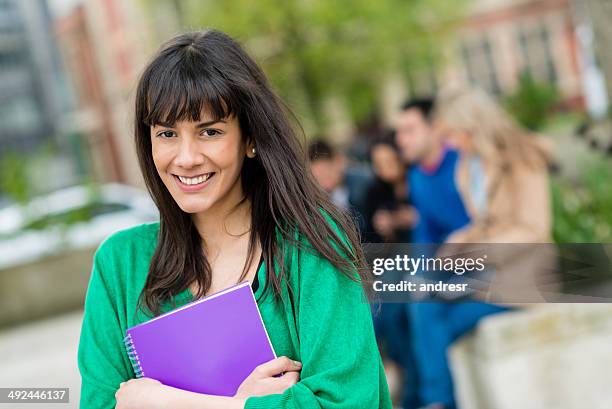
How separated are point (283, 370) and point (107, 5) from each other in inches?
1191

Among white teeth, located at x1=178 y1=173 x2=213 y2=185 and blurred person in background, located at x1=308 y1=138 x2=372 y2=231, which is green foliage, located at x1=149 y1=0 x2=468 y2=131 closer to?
blurred person in background, located at x1=308 y1=138 x2=372 y2=231

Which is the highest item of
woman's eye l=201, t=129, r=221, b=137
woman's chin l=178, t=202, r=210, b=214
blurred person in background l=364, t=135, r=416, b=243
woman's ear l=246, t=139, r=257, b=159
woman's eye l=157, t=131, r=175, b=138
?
woman's eye l=157, t=131, r=175, b=138

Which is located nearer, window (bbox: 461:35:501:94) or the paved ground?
the paved ground

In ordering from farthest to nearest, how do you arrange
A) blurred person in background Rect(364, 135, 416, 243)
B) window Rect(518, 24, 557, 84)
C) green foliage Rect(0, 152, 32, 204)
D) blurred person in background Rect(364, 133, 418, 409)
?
window Rect(518, 24, 557, 84), green foliage Rect(0, 152, 32, 204), blurred person in background Rect(364, 135, 416, 243), blurred person in background Rect(364, 133, 418, 409)

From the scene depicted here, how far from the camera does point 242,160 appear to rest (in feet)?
6.11

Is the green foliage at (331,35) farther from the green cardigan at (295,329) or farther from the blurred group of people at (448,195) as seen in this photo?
the green cardigan at (295,329)

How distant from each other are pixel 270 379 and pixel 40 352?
6.46 meters

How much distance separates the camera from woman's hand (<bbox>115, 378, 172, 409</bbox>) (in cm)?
170

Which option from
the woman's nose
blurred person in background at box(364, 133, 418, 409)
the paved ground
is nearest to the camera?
the woman's nose

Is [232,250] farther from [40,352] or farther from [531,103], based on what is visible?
[531,103]

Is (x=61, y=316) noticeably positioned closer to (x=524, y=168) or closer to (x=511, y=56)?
(x=524, y=168)

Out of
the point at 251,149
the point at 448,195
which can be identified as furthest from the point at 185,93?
the point at 448,195

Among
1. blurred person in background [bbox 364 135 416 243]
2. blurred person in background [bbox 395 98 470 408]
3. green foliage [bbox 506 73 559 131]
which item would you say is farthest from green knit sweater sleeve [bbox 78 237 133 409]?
green foliage [bbox 506 73 559 131]

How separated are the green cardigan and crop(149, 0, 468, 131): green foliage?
50.9ft
